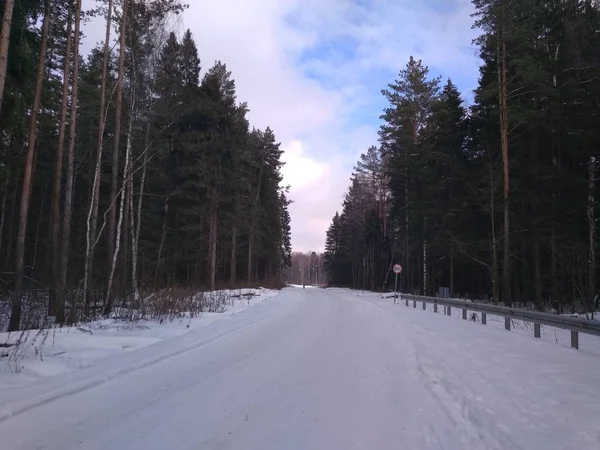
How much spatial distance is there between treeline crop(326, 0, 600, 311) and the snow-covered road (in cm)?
865

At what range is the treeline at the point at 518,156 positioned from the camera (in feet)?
57.0

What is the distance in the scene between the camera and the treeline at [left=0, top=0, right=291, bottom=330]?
1352 centimetres

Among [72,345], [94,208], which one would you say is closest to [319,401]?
[72,345]

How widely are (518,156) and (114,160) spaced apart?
20.0 m

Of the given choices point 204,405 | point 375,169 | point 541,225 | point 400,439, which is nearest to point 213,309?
point 204,405

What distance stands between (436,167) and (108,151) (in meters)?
21.6

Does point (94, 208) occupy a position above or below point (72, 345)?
above

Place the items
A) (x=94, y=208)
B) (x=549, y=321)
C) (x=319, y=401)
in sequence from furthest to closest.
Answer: (x=94, y=208) → (x=549, y=321) → (x=319, y=401)

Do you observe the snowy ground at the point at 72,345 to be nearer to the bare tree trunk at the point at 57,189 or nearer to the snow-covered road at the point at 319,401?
the snow-covered road at the point at 319,401

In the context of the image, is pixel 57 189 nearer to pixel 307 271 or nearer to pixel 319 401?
pixel 319 401

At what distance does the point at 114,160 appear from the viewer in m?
15.6

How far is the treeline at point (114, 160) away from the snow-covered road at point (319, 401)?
604 centimetres

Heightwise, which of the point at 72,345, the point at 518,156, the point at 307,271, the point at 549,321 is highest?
the point at 518,156

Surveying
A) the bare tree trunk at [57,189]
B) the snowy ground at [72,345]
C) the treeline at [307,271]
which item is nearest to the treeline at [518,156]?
the snowy ground at [72,345]
